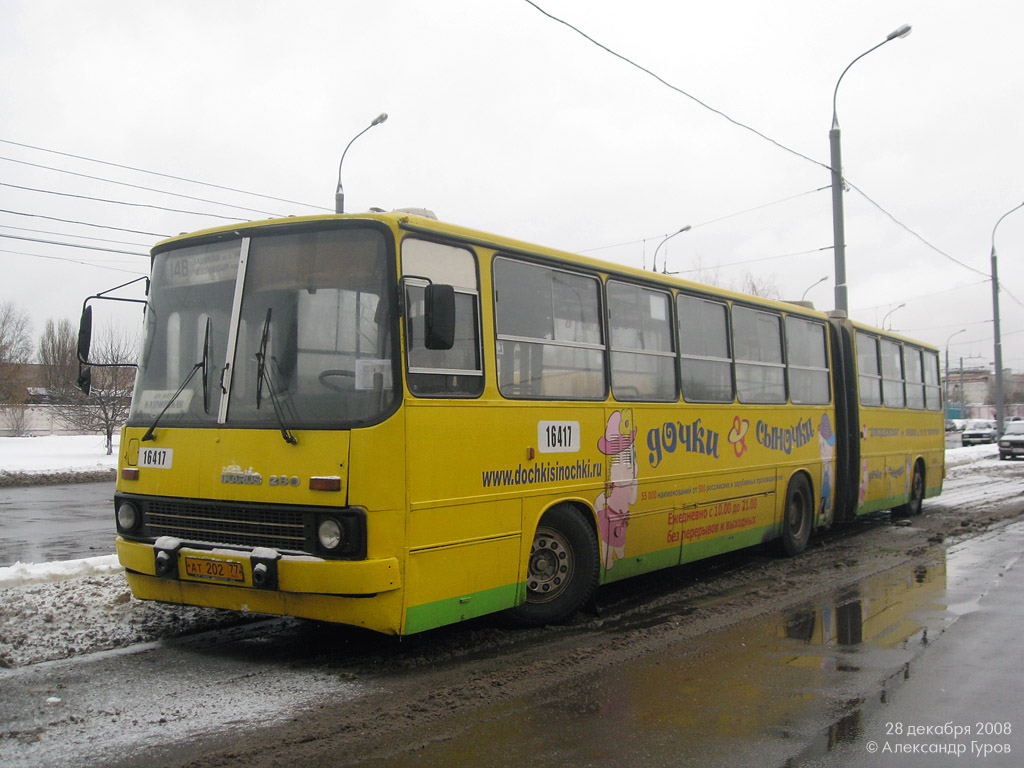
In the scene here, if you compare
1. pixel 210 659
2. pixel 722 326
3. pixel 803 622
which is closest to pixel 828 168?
pixel 722 326

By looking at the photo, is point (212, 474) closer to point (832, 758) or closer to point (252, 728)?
point (252, 728)

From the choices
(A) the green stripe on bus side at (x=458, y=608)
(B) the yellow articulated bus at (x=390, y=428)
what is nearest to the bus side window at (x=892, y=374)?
(B) the yellow articulated bus at (x=390, y=428)

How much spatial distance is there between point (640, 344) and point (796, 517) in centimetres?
436

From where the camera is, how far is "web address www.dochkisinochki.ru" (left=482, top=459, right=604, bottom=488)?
6.38m

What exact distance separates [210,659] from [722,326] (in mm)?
6246

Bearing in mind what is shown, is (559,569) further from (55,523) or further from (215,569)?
(55,523)

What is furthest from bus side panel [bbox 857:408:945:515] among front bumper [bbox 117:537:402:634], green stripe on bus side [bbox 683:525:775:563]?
front bumper [bbox 117:537:402:634]

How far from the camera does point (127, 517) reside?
6316 millimetres

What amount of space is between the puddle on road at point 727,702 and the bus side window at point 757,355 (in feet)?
9.93

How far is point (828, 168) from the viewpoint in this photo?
61.6 ft

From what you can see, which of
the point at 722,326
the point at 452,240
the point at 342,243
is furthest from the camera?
the point at 722,326

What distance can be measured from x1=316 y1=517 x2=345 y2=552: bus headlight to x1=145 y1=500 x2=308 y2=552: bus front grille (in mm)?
129

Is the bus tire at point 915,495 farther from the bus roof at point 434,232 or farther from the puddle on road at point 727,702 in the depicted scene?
the bus roof at point 434,232

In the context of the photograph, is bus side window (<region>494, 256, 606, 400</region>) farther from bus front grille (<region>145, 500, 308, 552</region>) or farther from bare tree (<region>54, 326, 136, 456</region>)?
bare tree (<region>54, 326, 136, 456</region>)
